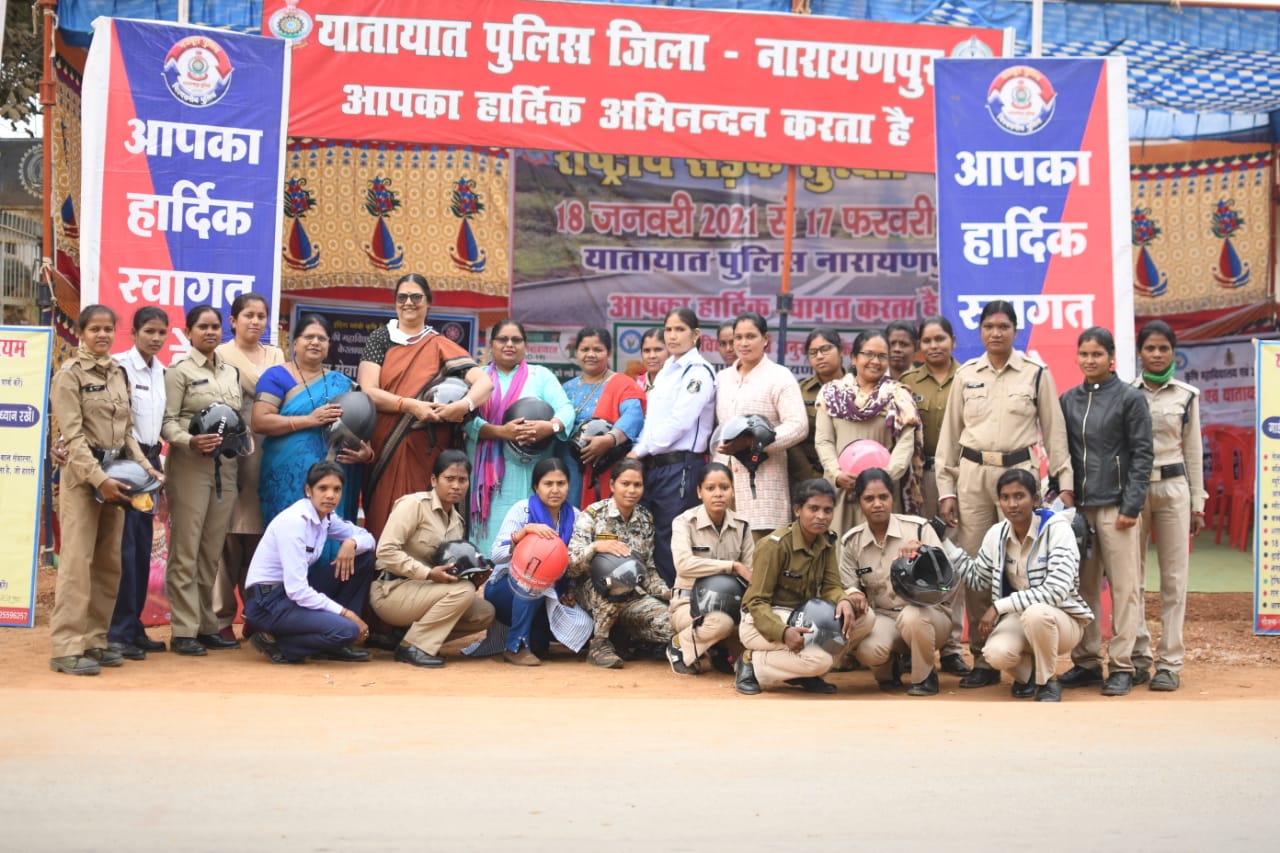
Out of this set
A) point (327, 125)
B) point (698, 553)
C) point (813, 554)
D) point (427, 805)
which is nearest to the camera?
point (427, 805)

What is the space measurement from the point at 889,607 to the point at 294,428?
3158mm

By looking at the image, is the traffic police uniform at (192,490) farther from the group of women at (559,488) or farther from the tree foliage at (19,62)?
the tree foliage at (19,62)

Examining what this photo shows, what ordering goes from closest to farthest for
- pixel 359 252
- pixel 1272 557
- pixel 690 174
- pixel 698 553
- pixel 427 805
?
pixel 427 805 < pixel 698 553 < pixel 1272 557 < pixel 359 252 < pixel 690 174

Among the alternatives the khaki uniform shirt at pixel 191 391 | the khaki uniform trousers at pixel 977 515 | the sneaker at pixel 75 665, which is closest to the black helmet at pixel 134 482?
the khaki uniform shirt at pixel 191 391

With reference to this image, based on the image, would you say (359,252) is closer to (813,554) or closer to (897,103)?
(897,103)

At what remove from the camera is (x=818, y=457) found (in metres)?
7.28

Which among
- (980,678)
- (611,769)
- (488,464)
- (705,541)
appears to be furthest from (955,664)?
(611,769)

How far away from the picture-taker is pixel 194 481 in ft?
23.1

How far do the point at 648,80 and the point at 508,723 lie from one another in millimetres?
5457

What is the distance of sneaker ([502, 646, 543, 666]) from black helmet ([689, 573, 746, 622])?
910 millimetres

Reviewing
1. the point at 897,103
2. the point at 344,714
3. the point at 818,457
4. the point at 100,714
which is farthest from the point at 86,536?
the point at 897,103

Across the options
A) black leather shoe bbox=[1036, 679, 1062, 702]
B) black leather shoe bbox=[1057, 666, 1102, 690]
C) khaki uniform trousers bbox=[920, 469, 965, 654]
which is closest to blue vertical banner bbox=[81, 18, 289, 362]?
khaki uniform trousers bbox=[920, 469, 965, 654]

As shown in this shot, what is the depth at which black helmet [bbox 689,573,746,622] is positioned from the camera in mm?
6715

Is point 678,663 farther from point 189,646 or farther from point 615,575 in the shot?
point 189,646
